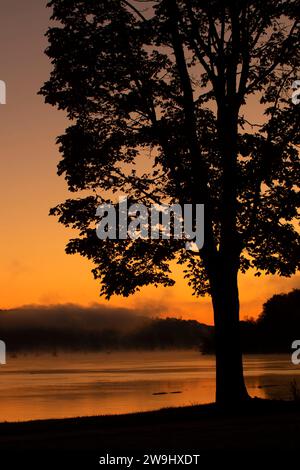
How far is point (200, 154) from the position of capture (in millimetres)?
30062

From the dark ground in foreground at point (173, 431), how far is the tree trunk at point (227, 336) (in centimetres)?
71

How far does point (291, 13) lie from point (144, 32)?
5.07 m

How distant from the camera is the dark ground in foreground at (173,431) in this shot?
17.8m

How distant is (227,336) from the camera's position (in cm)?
2933

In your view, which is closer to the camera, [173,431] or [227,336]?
[173,431]

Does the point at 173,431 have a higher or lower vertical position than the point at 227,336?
lower

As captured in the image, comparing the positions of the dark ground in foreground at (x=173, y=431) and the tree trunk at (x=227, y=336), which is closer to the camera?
the dark ground in foreground at (x=173, y=431)

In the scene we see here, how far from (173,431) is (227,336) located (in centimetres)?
831

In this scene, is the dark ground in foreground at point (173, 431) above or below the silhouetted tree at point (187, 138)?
below

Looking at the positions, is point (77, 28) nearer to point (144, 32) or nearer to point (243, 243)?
point (144, 32)

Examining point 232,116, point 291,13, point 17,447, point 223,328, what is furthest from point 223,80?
point 17,447

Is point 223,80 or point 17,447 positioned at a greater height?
point 223,80

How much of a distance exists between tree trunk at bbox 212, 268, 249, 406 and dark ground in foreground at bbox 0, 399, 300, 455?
71 centimetres
